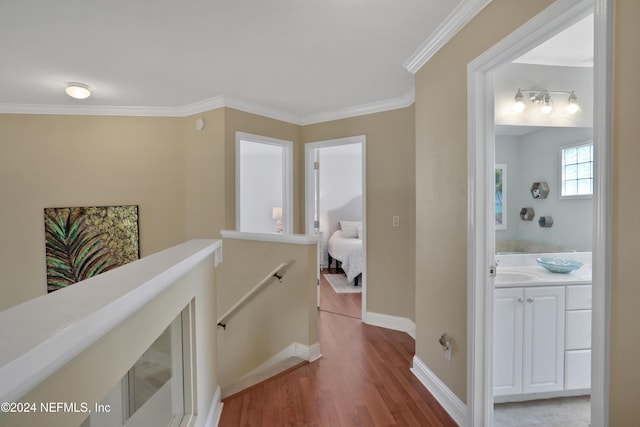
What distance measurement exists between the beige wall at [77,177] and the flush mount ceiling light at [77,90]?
640 mm

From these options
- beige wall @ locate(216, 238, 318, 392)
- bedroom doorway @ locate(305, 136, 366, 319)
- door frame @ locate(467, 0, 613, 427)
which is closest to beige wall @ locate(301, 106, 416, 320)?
bedroom doorway @ locate(305, 136, 366, 319)

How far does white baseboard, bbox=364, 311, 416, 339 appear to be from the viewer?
10.6 feet

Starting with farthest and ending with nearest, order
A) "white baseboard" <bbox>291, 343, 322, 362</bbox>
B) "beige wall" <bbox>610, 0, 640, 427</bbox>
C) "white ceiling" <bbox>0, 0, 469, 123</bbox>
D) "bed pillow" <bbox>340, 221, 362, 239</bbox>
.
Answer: "bed pillow" <bbox>340, 221, 362, 239</bbox>
"white baseboard" <bbox>291, 343, 322, 362</bbox>
"white ceiling" <bbox>0, 0, 469, 123</bbox>
"beige wall" <bbox>610, 0, 640, 427</bbox>

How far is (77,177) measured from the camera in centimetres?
346

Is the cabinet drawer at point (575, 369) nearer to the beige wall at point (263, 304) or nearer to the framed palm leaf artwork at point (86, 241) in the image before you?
the beige wall at point (263, 304)

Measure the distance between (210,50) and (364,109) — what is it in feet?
5.89

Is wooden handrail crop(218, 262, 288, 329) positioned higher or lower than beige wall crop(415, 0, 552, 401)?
lower

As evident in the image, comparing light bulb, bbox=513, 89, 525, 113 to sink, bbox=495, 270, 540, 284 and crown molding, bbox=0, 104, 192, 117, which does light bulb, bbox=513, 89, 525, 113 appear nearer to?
sink, bbox=495, 270, 540, 284

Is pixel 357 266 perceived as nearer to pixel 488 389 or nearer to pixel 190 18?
pixel 488 389

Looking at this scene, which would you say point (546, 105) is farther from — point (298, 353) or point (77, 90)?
point (77, 90)

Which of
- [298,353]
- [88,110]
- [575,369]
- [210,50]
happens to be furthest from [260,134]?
[575,369]

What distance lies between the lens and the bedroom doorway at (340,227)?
4.61 metres

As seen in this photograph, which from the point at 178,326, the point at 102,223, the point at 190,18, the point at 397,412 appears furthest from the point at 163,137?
the point at 397,412

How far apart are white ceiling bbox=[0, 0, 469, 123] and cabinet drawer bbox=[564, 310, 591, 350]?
2.13m
